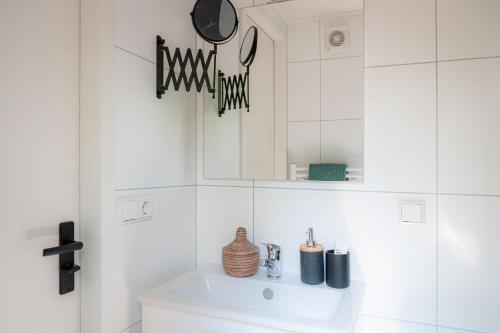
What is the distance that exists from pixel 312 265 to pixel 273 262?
6.5 inches

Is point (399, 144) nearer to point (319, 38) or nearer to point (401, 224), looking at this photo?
point (401, 224)

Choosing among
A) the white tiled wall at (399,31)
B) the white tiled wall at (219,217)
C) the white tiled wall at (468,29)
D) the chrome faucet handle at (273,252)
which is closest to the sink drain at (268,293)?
the chrome faucet handle at (273,252)

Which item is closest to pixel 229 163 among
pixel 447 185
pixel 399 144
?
pixel 399 144

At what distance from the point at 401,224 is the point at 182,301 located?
775 millimetres

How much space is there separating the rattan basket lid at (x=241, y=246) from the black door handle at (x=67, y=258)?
52 centimetres

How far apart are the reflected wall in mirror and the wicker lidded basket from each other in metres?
0.27

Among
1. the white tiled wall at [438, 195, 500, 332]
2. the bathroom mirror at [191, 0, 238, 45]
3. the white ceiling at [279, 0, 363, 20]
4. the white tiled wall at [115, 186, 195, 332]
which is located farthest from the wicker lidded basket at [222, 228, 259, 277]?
the white ceiling at [279, 0, 363, 20]

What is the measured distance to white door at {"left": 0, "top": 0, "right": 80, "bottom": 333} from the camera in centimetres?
90

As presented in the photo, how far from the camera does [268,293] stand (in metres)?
1.26

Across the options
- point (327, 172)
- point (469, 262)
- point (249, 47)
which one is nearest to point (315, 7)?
point (249, 47)

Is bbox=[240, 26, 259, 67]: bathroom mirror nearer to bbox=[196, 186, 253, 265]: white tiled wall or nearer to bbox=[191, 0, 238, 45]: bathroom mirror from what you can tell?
bbox=[191, 0, 238, 45]: bathroom mirror

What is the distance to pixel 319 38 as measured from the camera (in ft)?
4.32

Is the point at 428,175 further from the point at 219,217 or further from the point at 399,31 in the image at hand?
the point at 219,217

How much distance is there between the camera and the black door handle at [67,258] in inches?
40.1
